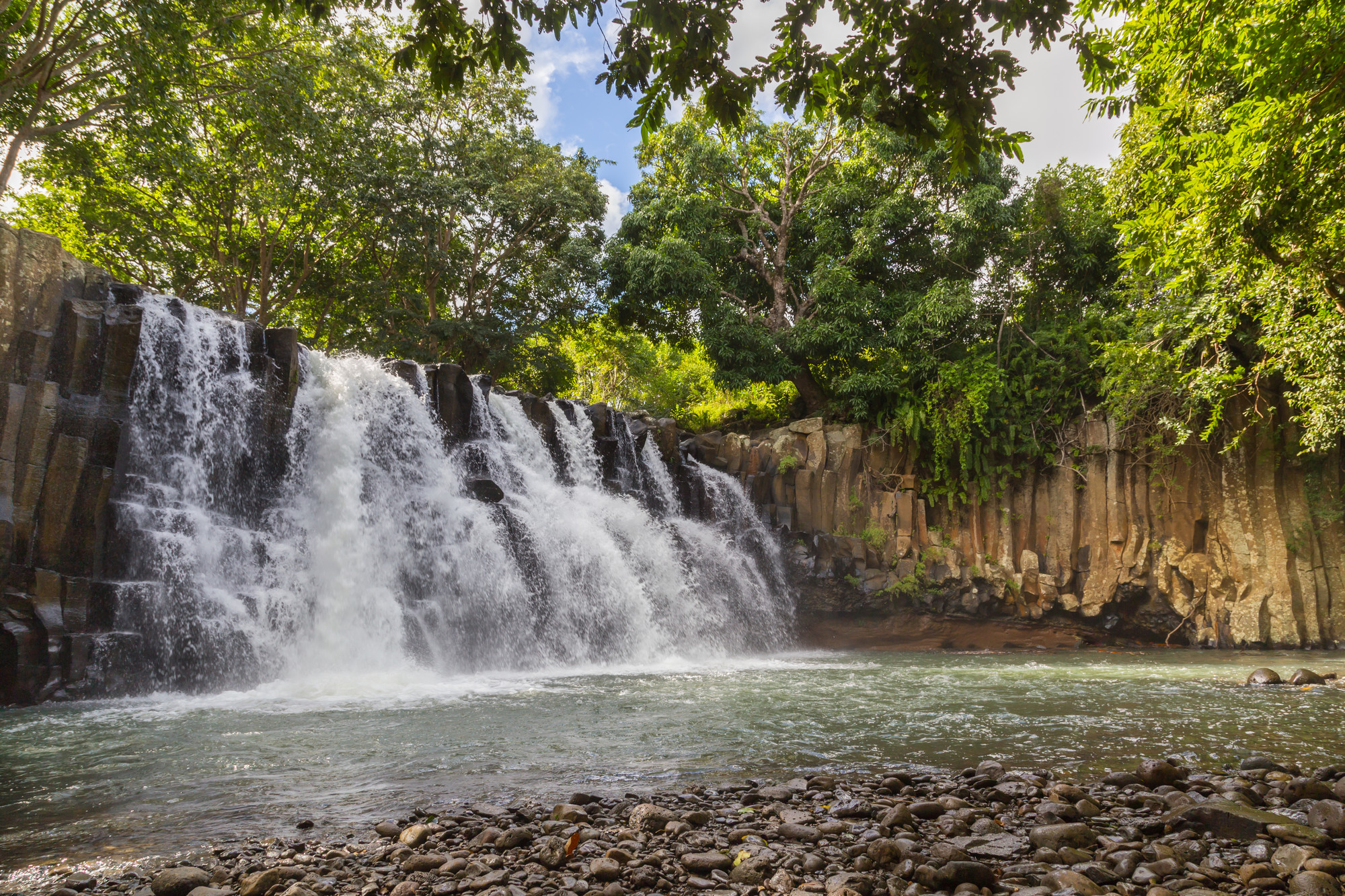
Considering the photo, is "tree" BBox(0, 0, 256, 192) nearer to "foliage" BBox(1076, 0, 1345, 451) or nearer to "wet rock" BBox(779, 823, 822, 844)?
"foliage" BBox(1076, 0, 1345, 451)

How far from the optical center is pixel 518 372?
84.3 feet

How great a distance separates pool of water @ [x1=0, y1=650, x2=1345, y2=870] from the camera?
14.5ft

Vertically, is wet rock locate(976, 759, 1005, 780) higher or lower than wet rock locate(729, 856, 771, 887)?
higher

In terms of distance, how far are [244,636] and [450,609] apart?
3170 millimetres

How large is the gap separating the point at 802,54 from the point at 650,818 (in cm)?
425

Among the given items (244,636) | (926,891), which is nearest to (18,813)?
(926,891)

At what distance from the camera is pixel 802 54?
4.27 meters

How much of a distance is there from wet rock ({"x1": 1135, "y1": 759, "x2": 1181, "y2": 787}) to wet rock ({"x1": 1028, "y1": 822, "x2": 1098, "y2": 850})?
1366 mm

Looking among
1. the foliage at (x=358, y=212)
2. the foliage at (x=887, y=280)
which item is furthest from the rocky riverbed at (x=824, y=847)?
the foliage at (x=358, y=212)

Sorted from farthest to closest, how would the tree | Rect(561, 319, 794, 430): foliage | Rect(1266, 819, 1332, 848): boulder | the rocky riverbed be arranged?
1. Rect(561, 319, 794, 430): foliage
2. the tree
3. Rect(1266, 819, 1332, 848): boulder
4. the rocky riverbed

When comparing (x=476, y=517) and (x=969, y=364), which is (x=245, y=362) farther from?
(x=969, y=364)

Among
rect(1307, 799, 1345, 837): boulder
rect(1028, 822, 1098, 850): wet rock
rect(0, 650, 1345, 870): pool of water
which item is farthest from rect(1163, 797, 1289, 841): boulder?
rect(0, 650, 1345, 870): pool of water

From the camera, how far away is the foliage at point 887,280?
20000mm

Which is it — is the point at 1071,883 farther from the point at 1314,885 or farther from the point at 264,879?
the point at 264,879
